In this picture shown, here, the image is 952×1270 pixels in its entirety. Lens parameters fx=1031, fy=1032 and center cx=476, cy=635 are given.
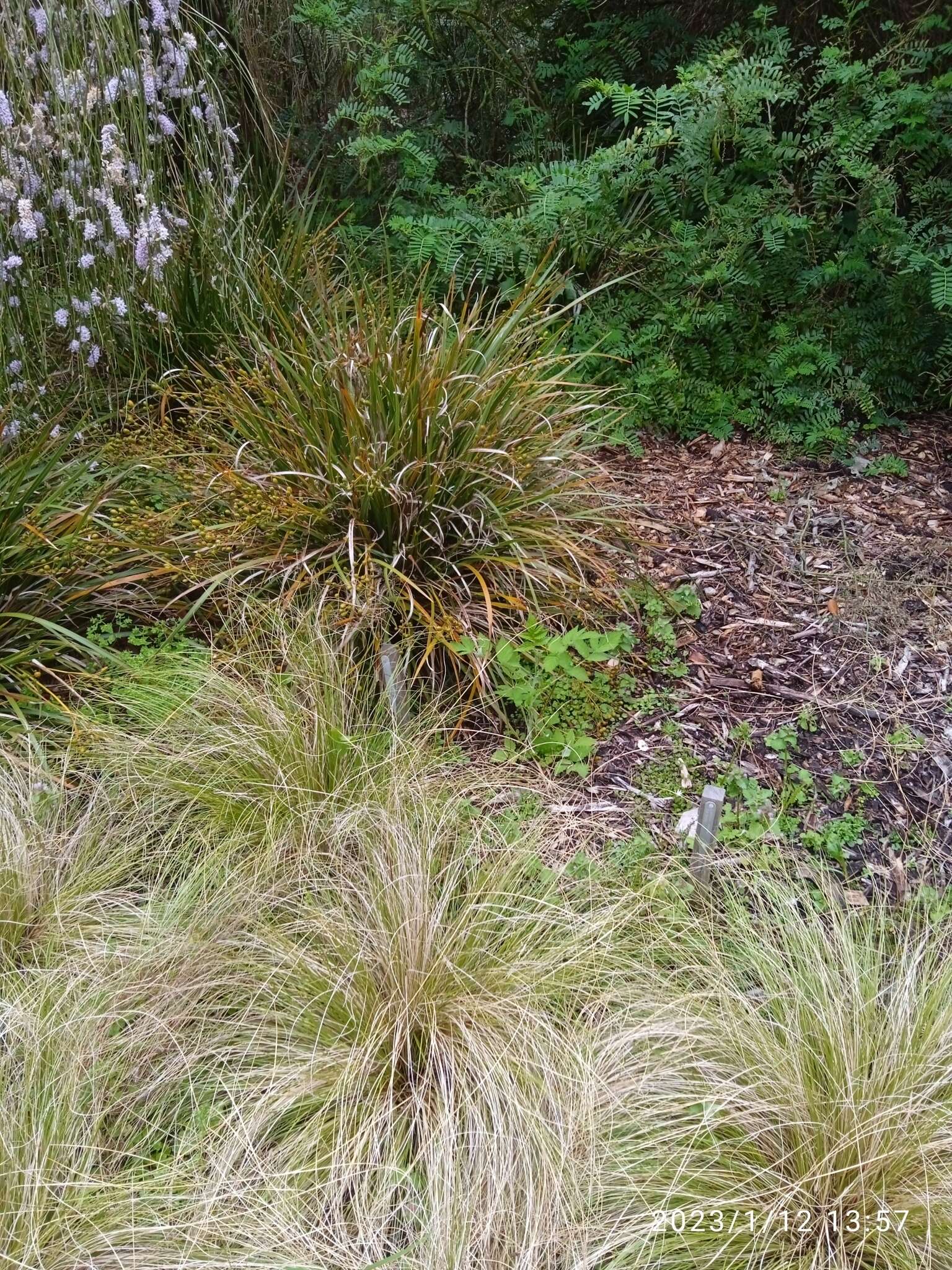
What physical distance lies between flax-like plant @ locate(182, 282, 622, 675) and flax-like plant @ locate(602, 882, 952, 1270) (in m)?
1.36

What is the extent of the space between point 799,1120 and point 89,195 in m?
3.93

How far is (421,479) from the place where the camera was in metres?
3.44

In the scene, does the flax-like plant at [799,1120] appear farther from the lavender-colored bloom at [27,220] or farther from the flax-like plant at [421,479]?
the lavender-colored bloom at [27,220]

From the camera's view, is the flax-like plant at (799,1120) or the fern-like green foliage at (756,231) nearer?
the flax-like plant at (799,1120)

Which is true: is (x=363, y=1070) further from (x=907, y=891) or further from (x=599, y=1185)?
(x=907, y=891)

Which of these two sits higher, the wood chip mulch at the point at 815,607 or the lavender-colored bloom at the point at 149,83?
the lavender-colored bloom at the point at 149,83

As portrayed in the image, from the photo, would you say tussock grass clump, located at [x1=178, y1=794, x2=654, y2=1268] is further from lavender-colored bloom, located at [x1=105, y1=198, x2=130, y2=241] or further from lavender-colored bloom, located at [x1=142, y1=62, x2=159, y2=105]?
lavender-colored bloom, located at [x1=142, y1=62, x2=159, y2=105]

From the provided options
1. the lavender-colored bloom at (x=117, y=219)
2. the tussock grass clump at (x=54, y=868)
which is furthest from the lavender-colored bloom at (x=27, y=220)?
the tussock grass clump at (x=54, y=868)

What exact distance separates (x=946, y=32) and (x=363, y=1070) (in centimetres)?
461

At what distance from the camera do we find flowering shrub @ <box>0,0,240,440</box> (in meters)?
3.78

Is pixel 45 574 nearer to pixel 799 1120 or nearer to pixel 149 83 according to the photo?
pixel 149 83

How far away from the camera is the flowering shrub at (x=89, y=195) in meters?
3.78

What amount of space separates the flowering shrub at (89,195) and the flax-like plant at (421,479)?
714mm

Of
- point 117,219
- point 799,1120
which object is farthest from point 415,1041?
point 117,219
